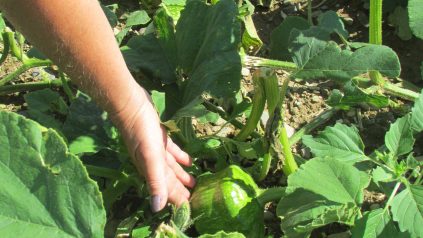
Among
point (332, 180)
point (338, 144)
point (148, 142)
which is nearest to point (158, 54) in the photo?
point (148, 142)

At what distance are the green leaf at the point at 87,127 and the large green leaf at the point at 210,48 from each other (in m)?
0.33

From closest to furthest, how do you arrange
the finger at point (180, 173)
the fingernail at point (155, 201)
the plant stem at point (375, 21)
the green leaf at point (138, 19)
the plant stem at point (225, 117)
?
the fingernail at point (155, 201), the finger at point (180, 173), the plant stem at point (375, 21), the plant stem at point (225, 117), the green leaf at point (138, 19)

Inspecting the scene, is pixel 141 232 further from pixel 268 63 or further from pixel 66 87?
pixel 268 63

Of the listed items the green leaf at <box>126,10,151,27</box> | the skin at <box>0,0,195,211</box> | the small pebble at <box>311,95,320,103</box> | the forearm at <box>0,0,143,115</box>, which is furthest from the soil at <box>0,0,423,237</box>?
the forearm at <box>0,0,143,115</box>

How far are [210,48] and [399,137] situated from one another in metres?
0.81

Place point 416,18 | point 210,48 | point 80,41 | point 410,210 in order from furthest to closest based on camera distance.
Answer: point 416,18 < point 210,48 < point 410,210 < point 80,41

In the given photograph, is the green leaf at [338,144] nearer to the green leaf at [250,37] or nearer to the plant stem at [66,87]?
the green leaf at [250,37]

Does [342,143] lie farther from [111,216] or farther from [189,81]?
[111,216]

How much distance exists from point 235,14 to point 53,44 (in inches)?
36.1

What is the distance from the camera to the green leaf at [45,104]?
2.71 metres

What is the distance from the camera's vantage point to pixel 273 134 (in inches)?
86.7

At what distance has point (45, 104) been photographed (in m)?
2.79

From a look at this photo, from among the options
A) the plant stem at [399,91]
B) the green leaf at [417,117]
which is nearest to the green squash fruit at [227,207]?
the green leaf at [417,117]

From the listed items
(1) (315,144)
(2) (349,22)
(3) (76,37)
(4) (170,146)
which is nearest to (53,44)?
(3) (76,37)
